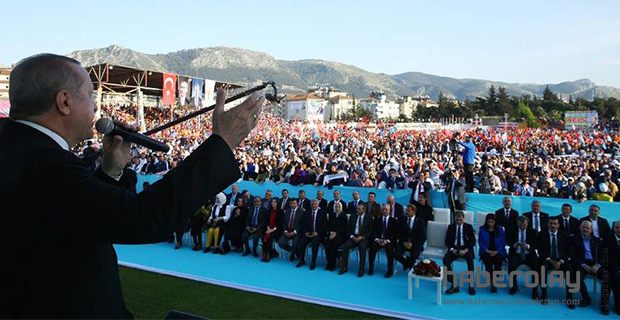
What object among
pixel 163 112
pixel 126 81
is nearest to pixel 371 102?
pixel 163 112

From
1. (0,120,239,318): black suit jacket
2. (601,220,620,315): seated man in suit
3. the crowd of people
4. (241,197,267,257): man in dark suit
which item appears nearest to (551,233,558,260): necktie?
(601,220,620,315): seated man in suit

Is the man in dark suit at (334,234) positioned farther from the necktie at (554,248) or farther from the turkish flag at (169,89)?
the turkish flag at (169,89)

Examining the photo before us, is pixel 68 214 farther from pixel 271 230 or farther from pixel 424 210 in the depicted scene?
pixel 424 210

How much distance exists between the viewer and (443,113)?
87.2 m

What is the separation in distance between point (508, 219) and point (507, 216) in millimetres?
102

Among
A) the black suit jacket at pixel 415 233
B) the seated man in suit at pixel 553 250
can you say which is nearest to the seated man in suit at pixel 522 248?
the seated man in suit at pixel 553 250

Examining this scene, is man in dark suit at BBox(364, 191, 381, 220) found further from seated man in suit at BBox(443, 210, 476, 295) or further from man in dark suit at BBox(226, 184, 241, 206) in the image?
man in dark suit at BBox(226, 184, 241, 206)

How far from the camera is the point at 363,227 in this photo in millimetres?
8555

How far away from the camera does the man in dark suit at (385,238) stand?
8.03m

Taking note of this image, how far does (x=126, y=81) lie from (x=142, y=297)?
2788 cm

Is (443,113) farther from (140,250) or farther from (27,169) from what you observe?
(27,169)

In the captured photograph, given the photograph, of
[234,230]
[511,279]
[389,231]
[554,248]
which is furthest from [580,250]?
[234,230]

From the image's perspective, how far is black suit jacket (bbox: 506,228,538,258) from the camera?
723 cm

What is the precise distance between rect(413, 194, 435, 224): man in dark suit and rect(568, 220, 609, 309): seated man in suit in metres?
2.73
